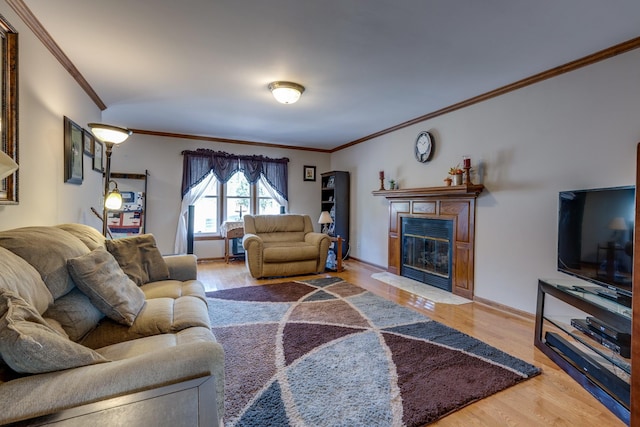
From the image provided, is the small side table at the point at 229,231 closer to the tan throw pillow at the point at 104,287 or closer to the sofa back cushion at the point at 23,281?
the tan throw pillow at the point at 104,287

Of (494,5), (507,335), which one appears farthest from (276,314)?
(494,5)

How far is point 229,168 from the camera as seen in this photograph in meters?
5.70

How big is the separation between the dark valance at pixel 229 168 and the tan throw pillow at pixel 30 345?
4.64 meters

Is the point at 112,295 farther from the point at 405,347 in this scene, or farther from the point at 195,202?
the point at 195,202

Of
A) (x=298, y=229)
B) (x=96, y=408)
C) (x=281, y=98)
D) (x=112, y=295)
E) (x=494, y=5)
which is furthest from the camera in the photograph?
(x=298, y=229)

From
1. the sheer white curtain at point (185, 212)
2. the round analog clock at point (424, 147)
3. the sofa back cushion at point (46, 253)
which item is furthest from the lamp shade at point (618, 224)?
the sheer white curtain at point (185, 212)

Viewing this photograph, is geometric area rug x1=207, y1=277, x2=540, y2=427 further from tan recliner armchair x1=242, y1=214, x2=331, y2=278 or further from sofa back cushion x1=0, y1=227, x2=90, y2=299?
tan recliner armchair x1=242, y1=214, x2=331, y2=278

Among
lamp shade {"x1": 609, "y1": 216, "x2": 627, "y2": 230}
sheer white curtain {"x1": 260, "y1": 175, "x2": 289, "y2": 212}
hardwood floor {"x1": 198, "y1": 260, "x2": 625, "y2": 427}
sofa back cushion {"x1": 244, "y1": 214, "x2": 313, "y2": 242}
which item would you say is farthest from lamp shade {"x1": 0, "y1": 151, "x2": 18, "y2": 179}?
sheer white curtain {"x1": 260, "y1": 175, "x2": 289, "y2": 212}

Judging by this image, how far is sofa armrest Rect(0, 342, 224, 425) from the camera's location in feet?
2.62

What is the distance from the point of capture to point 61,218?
8.45 ft

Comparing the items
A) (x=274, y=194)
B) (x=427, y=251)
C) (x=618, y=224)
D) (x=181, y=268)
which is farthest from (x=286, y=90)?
(x=274, y=194)

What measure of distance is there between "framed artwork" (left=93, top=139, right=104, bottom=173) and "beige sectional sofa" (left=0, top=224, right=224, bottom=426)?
1.78m

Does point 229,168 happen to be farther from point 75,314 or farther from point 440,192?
point 75,314

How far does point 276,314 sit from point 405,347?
1.25m
